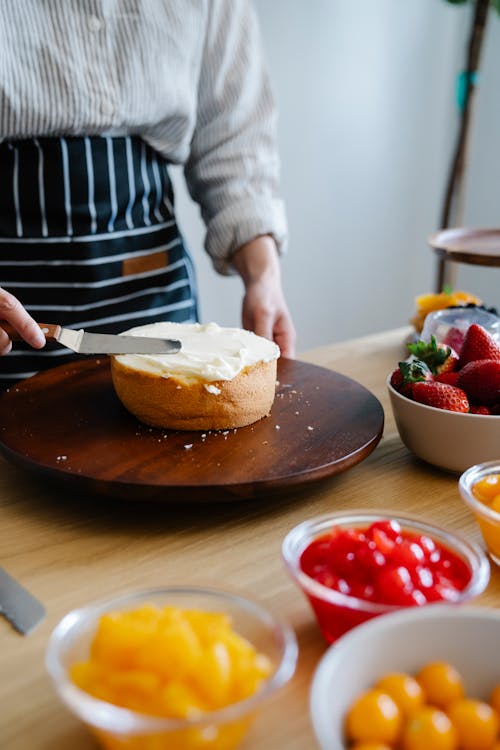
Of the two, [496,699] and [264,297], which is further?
[264,297]

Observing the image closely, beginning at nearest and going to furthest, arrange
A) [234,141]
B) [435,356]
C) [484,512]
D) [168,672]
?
[168,672], [484,512], [435,356], [234,141]

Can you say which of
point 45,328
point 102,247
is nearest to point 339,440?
point 45,328

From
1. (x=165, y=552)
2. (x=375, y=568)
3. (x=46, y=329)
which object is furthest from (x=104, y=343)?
(x=375, y=568)

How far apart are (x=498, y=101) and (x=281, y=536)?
3416 millimetres

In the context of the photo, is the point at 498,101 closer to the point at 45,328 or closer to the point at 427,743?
the point at 45,328

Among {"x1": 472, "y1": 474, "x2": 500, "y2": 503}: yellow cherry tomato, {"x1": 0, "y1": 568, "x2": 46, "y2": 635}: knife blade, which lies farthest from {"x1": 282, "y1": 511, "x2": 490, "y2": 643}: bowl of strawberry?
{"x1": 0, "y1": 568, "x2": 46, "y2": 635}: knife blade

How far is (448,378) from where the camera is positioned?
113cm

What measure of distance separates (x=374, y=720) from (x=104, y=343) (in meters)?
0.74

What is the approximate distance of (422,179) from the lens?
3975 millimetres

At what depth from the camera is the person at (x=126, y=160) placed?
1.43 m

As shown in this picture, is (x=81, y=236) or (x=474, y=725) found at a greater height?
(x=81, y=236)

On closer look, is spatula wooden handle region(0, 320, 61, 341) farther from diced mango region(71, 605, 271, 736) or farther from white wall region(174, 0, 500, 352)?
white wall region(174, 0, 500, 352)

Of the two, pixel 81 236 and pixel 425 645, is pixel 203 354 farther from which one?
pixel 425 645

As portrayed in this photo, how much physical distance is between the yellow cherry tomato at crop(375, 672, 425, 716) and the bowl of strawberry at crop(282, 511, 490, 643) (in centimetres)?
7
